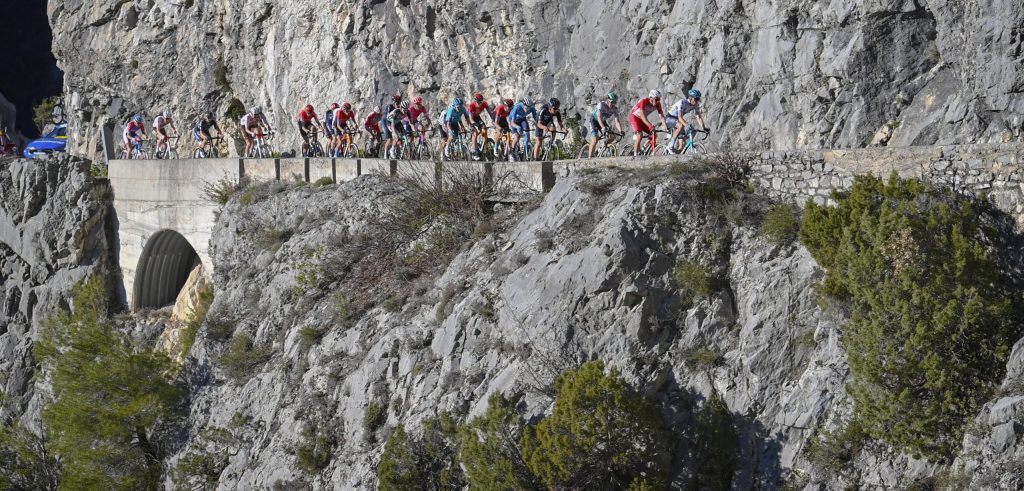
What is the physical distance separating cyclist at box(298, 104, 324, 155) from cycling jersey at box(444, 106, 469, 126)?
19.8 ft

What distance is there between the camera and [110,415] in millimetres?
18828

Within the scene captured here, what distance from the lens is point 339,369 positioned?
1488 cm

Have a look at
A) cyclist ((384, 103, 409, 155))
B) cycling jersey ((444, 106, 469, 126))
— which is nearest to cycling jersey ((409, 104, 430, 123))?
cyclist ((384, 103, 409, 155))

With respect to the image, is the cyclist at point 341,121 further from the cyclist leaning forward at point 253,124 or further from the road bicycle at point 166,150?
the road bicycle at point 166,150

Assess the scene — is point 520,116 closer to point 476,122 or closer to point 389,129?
point 476,122

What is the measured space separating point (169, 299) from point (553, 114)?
14.8 metres

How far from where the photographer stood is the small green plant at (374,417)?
13.5 metres

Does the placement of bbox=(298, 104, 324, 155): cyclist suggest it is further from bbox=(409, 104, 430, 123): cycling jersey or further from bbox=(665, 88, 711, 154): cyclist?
bbox=(665, 88, 711, 154): cyclist

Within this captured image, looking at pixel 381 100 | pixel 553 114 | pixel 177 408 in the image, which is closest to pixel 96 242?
pixel 381 100

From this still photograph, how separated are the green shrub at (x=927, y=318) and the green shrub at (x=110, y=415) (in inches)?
498

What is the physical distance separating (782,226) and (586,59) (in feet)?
40.4

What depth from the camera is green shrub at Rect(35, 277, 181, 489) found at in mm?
18469

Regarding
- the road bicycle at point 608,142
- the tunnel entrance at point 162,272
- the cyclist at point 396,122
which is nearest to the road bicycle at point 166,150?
the tunnel entrance at point 162,272

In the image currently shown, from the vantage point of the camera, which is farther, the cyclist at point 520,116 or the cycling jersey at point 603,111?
the cyclist at point 520,116
